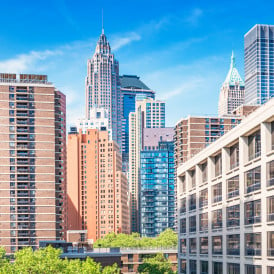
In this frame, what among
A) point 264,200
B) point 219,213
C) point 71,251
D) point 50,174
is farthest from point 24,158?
point 264,200

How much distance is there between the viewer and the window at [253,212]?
66.1 meters

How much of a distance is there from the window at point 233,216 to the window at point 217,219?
3.71m

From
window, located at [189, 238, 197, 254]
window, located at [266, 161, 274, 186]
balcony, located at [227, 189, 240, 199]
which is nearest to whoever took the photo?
window, located at [266, 161, 274, 186]

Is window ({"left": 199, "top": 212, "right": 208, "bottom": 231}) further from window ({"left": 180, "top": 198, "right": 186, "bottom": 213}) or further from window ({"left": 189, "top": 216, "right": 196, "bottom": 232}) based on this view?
window ({"left": 180, "top": 198, "right": 186, "bottom": 213})

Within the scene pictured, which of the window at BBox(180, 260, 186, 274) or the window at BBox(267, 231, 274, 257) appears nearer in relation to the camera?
the window at BBox(267, 231, 274, 257)

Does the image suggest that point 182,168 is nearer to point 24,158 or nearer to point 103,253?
point 103,253

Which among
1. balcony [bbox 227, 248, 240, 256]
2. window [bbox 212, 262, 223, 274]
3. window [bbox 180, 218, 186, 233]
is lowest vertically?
window [bbox 212, 262, 223, 274]

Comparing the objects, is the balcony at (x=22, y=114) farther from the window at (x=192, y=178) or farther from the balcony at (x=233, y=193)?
the balcony at (x=233, y=193)

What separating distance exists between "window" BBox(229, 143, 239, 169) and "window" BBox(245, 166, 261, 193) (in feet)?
18.3

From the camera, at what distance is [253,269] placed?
222 ft

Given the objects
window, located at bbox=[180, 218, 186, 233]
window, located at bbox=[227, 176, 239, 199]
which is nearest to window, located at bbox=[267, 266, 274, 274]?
window, located at bbox=[227, 176, 239, 199]

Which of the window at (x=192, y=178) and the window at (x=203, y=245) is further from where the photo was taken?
the window at (x=192, y=178)

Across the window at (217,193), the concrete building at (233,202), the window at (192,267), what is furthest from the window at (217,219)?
the window at (192,267)

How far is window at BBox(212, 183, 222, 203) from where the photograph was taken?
82.4 m
